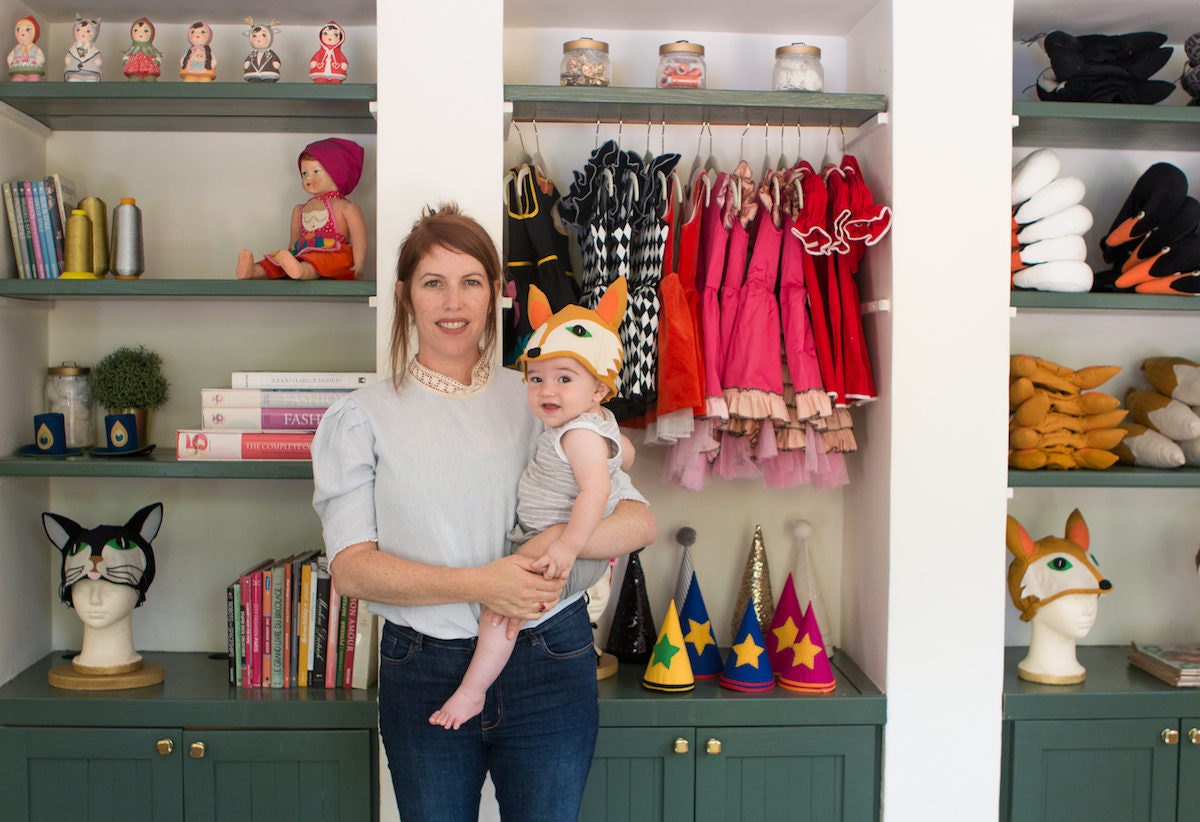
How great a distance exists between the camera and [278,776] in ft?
7.92

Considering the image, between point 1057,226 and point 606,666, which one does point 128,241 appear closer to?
point 606,666

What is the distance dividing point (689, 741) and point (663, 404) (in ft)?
2.59

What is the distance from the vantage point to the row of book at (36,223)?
2.48 m

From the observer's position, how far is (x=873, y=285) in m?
2.59

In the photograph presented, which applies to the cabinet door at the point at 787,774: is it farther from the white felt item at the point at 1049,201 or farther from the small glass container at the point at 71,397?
the small glass container at the point at 71,397

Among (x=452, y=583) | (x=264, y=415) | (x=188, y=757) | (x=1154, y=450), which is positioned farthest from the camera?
(x=1154, y=450)

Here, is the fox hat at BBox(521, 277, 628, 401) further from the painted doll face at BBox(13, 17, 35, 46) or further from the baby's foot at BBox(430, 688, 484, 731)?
the painted doll face at BBox(13, 17, 35, 46)

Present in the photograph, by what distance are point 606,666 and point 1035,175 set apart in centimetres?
161

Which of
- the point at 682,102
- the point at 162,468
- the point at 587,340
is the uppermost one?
the point at 682,102

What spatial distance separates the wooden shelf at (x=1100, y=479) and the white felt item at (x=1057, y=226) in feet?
1.88

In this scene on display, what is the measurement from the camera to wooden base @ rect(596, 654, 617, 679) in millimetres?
2602

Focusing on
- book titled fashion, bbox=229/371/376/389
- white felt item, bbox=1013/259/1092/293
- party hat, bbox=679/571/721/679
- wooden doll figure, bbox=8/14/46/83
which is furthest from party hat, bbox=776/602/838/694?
wooden doll figure, bbox=8/14/46/83

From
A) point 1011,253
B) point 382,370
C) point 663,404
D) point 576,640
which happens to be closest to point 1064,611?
point 1011,253

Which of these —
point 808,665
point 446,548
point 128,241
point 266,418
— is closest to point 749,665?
point 808,665
